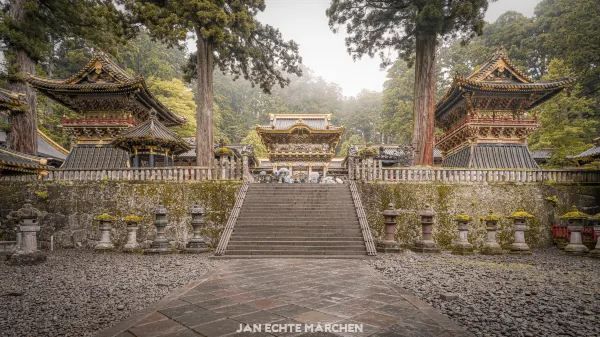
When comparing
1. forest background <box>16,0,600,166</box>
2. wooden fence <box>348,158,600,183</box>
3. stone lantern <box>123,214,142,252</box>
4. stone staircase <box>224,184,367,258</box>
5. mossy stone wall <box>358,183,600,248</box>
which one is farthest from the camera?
forest background <box>16,0,600,166</box>

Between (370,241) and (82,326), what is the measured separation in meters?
7.44

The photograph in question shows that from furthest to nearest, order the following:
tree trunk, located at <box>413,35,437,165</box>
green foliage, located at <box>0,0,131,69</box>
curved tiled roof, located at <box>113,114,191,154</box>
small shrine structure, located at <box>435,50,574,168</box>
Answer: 1. small shrine structure, located at <box>435,50,574,168</box>
2. tree trunk, located at <box>413,35,437,165</box>
3. curved tiled roof, located at <box>113,114,191,154</box>
4. green foliage, located at <box>0,0,131,69</box>

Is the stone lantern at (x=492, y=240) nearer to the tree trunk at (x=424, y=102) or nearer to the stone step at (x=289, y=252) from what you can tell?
the stone step at (x=289, y=252)

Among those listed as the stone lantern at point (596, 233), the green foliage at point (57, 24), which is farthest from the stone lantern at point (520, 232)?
the green foliage at point (57, 24)

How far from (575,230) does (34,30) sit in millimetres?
23637

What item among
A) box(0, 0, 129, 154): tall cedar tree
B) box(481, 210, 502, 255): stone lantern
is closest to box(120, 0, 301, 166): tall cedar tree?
box(0, 0, 129, 154): tall cedar tree

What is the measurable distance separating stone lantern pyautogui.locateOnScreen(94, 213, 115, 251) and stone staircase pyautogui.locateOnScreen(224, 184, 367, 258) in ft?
15.4

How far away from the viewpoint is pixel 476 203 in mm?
11781

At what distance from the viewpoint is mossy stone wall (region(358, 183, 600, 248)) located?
1156 cm

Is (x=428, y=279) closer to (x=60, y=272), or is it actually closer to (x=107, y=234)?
(x=60, y=272)

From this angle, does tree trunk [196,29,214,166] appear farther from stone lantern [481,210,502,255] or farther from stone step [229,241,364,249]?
stone lantern [481,210,502,255]

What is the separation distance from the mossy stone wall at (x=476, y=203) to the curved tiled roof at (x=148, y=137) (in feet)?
32.2

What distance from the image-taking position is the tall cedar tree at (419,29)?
13375mm

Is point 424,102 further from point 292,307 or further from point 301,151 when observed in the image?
point 292,307
